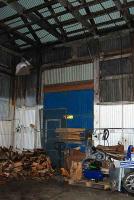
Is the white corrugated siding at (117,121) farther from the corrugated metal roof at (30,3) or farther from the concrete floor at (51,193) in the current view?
A: the corrugated metal roof at (30,3)

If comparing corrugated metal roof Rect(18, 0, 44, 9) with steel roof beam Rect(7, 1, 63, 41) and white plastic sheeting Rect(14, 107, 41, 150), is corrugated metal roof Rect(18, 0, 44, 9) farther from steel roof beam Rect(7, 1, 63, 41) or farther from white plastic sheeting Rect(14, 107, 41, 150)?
white plastic sheeting Rect(14, 107, 41, 150)

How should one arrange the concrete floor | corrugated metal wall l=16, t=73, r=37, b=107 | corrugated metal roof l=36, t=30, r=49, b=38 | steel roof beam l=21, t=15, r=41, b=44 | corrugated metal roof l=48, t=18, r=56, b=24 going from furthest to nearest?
corrugated metal wall l=16, t=73, r=37, b=107, corrugated metal roof l=36, t=30, r=49, b=38, corrugated metal roof l=48, t=18, r=56, b=24, steel roof beam l=21, t=15, r=41, b=44, the concrete floor

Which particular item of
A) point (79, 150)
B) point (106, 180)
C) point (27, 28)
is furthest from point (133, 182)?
point (27, 28)

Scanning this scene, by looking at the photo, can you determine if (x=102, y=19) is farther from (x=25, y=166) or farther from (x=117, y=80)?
(x=25, y=166)

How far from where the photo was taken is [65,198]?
8164 millimetres

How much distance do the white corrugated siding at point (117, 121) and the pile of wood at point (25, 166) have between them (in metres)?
2.51

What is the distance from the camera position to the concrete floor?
8.29 meters

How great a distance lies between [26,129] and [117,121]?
4986 millimetres

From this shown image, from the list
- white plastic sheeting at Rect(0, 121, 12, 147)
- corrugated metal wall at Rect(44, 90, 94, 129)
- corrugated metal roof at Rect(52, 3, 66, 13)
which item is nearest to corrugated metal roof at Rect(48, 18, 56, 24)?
corrugated metal roof at Rect(52, 3, 66, 13)

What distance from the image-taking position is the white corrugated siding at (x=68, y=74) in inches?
544

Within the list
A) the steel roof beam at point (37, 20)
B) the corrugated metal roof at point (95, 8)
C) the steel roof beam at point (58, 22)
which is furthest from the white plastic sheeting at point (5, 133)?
the corrugated metal roof at point (95, 8)

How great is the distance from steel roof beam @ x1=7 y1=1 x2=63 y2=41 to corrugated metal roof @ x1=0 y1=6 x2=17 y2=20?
0.99m

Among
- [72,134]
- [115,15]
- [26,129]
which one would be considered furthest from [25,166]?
[115,15]

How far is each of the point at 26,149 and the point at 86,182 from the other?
5.63m
